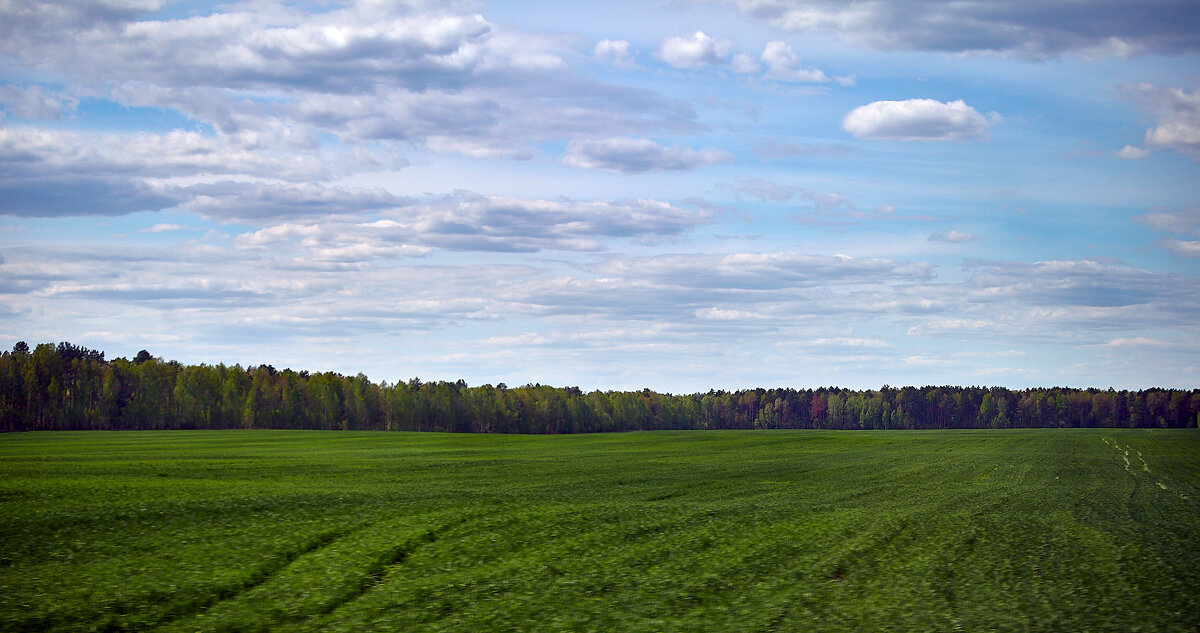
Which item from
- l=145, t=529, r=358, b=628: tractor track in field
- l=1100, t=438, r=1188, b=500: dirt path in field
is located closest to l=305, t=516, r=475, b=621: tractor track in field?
l=145, t=529, r=358, b=628: tractor track in field

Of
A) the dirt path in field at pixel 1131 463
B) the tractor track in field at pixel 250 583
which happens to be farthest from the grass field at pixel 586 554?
the dirt path in field at pixel 1131 463

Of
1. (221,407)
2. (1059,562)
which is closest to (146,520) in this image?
(1059,562)

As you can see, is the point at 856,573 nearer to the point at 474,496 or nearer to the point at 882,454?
the point at 474,496

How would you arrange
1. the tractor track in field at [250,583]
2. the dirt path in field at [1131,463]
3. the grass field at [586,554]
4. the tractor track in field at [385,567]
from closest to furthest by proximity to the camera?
the tractor track in field at [250,583]
the grass field at [586,554]
the tractor track in field at [385,567]
the dirt path in field at [1131,463]

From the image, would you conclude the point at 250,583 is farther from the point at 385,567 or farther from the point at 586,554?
the point at 586,554

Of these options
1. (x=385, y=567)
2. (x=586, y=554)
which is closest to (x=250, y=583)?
(x=385, y=567)

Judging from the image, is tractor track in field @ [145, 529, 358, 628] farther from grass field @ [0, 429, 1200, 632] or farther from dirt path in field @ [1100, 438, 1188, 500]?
dirt path in field @ [1100, 438, 1188, 500]

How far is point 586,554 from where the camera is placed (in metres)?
28.3

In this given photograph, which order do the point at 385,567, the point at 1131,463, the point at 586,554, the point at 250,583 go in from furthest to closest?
the point at 1131,463 < the point at 586,554 < the point at 385,567 < the point at 250,583

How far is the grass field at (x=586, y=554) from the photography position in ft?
68.1

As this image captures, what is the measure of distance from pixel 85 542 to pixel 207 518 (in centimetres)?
582

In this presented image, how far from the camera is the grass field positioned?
818 inches

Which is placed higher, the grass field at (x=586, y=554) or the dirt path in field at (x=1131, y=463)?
the grass field at (x=586, y=554)

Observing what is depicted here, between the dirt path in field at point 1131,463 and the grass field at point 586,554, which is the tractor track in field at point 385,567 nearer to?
the grass field at point 586,554
